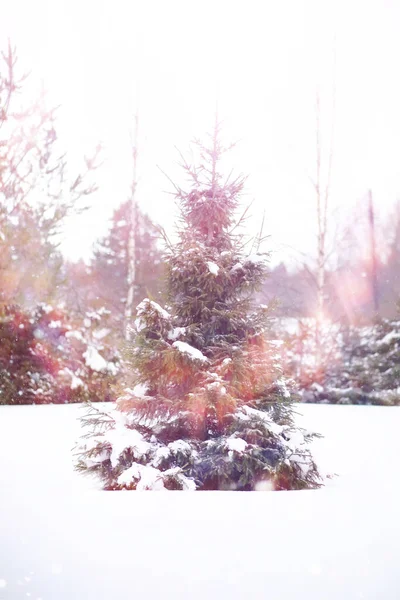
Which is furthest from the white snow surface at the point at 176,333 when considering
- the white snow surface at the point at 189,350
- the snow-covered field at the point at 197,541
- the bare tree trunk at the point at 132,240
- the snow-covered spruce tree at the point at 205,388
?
the bare tree trunk at the point at 132,240

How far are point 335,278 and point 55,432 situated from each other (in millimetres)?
18379

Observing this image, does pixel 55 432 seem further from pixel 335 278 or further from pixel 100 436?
pixel 335 278

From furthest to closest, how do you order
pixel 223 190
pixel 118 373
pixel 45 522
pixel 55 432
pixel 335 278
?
pixel 335 278
pixel 118 373
pixel 55 432
pixel 223 190
pixel 45 522

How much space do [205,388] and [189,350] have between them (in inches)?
15.4

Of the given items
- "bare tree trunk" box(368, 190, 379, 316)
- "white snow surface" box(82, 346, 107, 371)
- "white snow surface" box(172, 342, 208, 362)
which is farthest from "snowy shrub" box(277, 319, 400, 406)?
"bare tree trunk" box(368, 190, 379, 316)

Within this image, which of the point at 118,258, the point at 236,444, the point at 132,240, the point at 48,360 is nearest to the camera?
the point at 236,444

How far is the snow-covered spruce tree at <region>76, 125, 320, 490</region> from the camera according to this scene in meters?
4.99

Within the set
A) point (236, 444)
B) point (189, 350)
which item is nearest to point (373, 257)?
point (189, 350)

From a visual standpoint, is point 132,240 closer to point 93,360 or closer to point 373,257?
point 93,360

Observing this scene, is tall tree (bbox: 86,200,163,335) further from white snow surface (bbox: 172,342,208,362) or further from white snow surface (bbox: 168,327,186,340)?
white snow surface (bbox: 172,342,208,362)

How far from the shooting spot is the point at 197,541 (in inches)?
135

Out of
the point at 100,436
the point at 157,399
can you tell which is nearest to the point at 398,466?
the point at 157,399

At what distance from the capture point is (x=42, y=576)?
2912mm

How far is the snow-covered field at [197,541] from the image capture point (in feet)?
9.18
